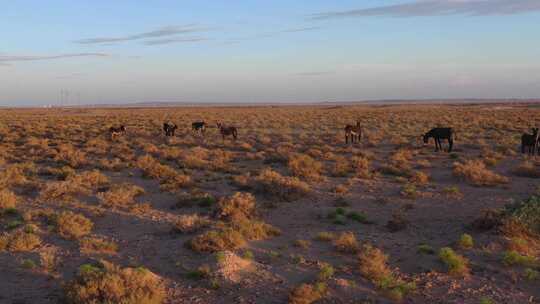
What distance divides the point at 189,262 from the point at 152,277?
1201 mm

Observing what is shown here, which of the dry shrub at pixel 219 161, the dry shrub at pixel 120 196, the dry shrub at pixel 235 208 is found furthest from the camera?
the dry shrub at pixel 219 161

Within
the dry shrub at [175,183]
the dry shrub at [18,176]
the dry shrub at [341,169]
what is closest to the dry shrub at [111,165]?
the dry shrub at [18,176]

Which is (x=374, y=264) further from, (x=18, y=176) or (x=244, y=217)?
(x=18, y=176)

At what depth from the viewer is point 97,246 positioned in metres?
10.0

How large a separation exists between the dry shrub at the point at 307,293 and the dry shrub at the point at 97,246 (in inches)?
158

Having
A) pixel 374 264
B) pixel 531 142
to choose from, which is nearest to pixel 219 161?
pixel 531 142

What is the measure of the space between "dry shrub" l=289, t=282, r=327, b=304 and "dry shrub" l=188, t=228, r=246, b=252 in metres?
2.43

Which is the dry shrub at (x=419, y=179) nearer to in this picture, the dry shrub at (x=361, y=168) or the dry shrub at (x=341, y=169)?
the dry shrub at (x=361, y=168)

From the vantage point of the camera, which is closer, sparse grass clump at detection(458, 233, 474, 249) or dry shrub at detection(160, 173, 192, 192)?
sparse grass clump at detection(458, 233, 474, 249)

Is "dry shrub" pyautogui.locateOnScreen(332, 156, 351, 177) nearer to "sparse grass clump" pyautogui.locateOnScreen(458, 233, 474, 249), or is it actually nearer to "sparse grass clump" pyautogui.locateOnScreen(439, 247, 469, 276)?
"sparse grass clump" pyautogui.locateOnScreen(458, 233, 474, 249)

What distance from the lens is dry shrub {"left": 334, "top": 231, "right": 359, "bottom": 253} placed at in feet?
31.8

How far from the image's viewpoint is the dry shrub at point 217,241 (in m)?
9.74

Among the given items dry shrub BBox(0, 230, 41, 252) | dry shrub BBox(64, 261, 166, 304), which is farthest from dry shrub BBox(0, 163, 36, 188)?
dry shrub BBox(64, 261, 166, 304)

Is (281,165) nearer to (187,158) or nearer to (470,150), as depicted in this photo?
(187,158)
